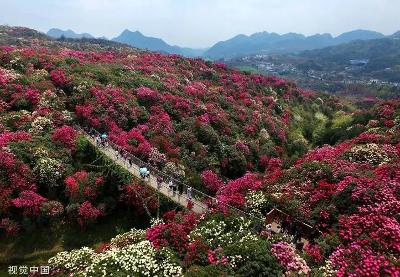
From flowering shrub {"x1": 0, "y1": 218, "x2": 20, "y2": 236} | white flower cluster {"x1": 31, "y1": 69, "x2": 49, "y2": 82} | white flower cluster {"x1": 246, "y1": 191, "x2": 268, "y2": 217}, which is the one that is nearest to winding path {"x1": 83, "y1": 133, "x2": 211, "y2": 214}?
white flower cluster {"x1": 246, "y1": 191, "x2": 268, "y2": 217}

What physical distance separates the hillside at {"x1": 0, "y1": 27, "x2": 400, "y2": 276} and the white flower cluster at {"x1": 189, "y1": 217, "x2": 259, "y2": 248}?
0.09 meters

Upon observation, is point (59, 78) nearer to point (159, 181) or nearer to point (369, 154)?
point (159, 181)

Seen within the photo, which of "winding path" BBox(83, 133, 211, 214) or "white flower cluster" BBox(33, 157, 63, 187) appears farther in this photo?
"white flower cluster" BBox(33, 157, 63, 187)

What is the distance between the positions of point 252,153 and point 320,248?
32179mm

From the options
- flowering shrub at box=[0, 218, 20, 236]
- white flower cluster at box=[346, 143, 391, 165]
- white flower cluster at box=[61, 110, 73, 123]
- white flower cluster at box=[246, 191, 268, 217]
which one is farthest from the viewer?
white flower cluster at box=[61, 110, 73, 123]

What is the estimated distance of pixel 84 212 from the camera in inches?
1396

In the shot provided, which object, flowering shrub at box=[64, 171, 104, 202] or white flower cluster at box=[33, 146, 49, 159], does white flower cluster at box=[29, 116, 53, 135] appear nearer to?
white flower cluster at box=[33, 146, 49, 159]

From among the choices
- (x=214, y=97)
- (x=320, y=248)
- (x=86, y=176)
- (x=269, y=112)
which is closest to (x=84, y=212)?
(x=86, y=176)

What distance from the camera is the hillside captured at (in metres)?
25.5

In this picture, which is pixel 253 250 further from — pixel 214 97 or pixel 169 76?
pixel 169 76

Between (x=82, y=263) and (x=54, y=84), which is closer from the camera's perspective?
(x=82, y=263)

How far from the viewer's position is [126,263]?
82.8ft

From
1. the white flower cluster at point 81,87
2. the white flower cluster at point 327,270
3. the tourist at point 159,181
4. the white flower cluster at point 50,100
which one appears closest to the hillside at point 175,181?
the white flower cluster at point 327,270

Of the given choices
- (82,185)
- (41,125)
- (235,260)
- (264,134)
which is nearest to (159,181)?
(82,185)
